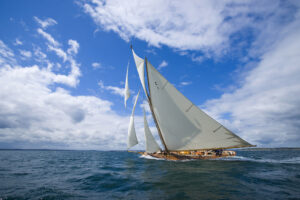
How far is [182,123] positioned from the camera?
19594mm

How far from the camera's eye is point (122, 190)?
27.5 ft

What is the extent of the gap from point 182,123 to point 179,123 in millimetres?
420

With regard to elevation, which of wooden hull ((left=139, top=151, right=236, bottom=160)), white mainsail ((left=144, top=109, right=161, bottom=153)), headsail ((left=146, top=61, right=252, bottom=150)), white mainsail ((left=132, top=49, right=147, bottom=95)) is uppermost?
white mainsail ((left=132, top=49, right=147, bottom=95))

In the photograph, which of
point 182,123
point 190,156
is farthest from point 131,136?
point 182,123

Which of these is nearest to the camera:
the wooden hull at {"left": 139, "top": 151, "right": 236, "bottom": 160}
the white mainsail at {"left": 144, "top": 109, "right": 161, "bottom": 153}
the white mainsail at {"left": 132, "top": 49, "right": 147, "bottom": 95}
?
the wooden hull at {"left": 139, "top": 151, "right": 236, "bottom": 160}

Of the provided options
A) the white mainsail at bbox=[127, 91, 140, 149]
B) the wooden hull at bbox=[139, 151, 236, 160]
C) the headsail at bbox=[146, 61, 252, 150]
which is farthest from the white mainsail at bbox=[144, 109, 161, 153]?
the white mainsail at bbox=[127, 91, 140, 149]

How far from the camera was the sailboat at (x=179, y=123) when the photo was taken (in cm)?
1825

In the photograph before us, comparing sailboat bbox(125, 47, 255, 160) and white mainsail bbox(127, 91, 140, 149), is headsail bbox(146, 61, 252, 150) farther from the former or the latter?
white mainsail bbox(127, 91, 140, 149)

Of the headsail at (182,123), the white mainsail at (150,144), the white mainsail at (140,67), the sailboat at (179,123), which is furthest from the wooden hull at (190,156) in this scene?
the white mainsail at (140,67)

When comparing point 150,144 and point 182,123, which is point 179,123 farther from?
point 150,144

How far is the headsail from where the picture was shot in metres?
18.2

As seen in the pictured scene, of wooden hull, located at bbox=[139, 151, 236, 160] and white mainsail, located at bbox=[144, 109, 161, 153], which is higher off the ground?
white mainsail, located at bbox=[144, 109, 161, 153]

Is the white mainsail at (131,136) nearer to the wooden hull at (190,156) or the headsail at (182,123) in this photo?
the wooden hull at (190,156)

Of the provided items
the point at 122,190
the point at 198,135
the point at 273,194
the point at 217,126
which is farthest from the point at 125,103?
the point at 273,194
